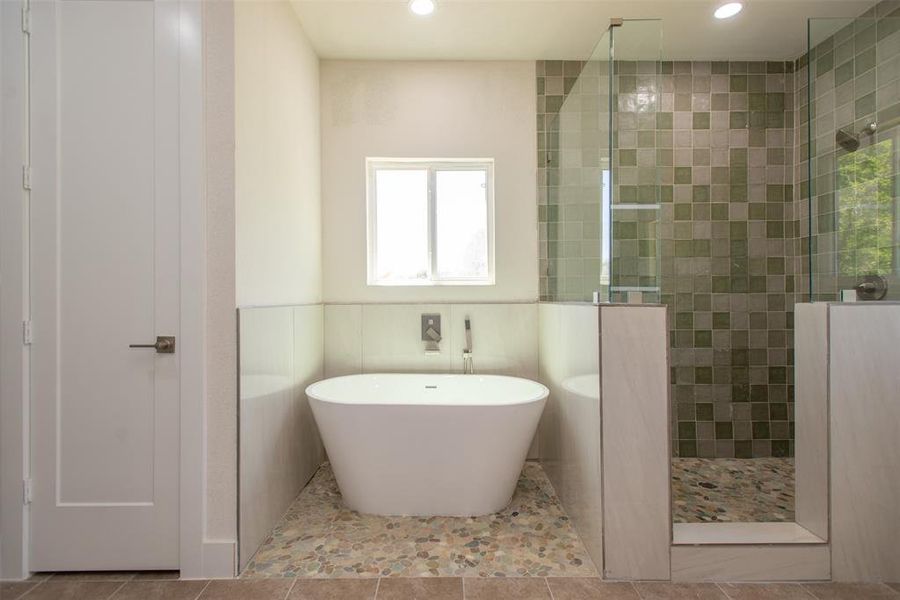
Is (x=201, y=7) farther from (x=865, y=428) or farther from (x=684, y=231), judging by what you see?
(x=865, y=428)

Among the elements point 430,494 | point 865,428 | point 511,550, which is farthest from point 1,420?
point 865,428

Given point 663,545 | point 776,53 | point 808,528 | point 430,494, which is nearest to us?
point 663,545

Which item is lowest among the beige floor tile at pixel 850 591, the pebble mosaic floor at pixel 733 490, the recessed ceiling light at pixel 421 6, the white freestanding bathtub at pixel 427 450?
the beige floor tile at pixel 850 591

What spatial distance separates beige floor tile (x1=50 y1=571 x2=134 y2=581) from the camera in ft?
5.68

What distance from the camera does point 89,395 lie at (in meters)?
1.77

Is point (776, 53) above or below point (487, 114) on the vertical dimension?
above

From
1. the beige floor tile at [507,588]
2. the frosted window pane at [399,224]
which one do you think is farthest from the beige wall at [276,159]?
the beige floor tile at [507,588]

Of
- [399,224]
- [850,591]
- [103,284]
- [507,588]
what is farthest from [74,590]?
[850,591]

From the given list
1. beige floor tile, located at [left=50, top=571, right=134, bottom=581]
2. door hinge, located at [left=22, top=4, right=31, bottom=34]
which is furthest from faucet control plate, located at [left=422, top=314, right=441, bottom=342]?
door hinge, located at [left=22, top=4, right=31, bottom=34]

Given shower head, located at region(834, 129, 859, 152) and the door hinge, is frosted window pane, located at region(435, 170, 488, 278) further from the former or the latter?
the door hinge

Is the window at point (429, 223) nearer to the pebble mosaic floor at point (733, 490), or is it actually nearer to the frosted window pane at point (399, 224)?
the frosted window pane at point (399, 224)

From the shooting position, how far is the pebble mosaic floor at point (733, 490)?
7.13 feet

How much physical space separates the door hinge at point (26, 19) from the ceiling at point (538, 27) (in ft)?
3.72

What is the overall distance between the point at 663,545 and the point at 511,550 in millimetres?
616
